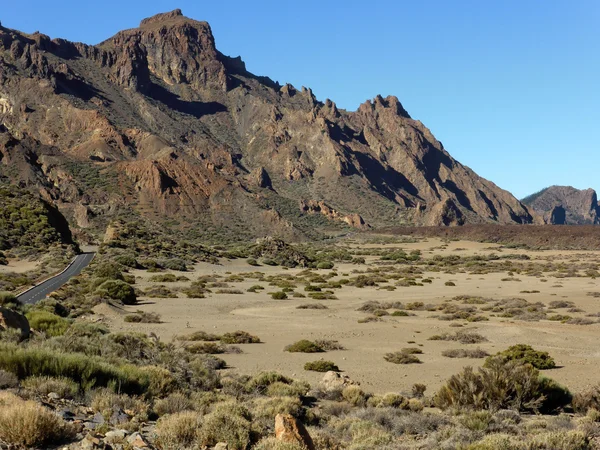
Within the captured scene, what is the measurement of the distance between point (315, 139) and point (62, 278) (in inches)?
5723

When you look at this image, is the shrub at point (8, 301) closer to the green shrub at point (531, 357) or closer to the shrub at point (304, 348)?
the shrub at point (304, 348)

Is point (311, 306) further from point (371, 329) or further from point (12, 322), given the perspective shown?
point (12, 322)

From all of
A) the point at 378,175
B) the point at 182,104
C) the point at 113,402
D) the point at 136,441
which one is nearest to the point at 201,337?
the point at 113,402

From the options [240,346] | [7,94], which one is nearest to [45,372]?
[240,346]

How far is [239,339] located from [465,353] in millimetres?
8531

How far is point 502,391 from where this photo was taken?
36.3ft

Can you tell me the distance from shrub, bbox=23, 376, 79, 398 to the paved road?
67.4ft

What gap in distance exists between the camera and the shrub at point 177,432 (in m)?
6.27

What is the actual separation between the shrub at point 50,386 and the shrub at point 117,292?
75.2ft

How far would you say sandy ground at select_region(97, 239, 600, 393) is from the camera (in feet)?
51.9

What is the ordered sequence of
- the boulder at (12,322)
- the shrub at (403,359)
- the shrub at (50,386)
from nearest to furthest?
the shrub at (50,386), the boulder at (12,322), the shrub at (403,359)

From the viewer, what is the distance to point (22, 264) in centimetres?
4975

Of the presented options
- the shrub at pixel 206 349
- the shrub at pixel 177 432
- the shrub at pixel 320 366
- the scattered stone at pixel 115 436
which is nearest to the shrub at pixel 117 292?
the shrub at pixel 206 349

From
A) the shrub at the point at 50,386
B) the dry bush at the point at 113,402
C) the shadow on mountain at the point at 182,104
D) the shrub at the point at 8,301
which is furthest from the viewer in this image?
the shadow on mountain at the point at 182,104
